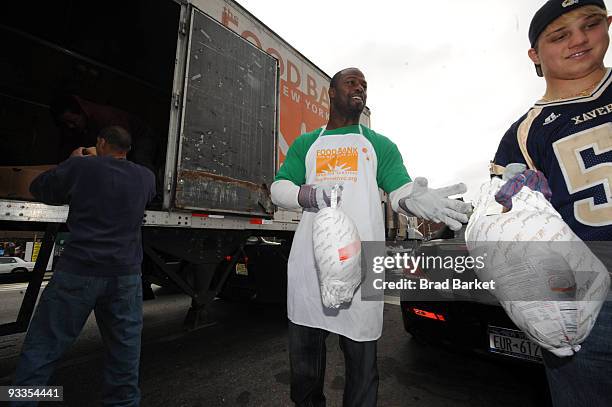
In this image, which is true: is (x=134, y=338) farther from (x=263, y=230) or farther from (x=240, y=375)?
(x=263, y=230)

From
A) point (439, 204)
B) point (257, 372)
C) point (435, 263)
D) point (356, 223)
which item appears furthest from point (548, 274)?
point (257, 372)

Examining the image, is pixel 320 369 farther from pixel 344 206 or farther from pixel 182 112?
pixel 182 112

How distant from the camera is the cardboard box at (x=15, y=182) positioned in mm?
2159

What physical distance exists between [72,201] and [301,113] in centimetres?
305

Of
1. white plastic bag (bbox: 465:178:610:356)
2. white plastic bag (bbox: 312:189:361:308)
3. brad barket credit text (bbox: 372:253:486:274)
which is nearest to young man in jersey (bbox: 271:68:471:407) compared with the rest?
white plastic bag (bbox: 312:189:361:308)

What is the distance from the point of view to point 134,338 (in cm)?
196

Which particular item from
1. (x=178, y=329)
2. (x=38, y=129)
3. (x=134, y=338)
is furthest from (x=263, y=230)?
(x=38, y=129)

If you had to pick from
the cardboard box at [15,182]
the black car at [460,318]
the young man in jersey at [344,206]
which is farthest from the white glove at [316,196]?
the cardboard box at [15,182]

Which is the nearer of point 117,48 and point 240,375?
point 240,375

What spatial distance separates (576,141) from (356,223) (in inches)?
36.7

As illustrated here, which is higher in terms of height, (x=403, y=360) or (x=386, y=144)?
(x=386, y=144)

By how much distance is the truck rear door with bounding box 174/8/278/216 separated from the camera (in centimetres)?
263

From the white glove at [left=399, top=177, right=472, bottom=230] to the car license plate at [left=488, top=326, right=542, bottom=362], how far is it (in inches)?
60.6

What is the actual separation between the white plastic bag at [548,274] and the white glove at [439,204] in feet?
0.71
